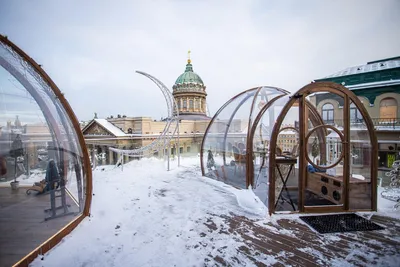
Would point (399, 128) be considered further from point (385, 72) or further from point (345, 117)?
point (345, 117)

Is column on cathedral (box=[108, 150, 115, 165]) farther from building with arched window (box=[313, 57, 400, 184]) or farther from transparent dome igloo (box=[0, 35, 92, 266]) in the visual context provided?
building with arched window (box=[313, 57, 400, 184])

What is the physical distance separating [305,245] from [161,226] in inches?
123

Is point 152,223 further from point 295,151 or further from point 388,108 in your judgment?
point 388,108

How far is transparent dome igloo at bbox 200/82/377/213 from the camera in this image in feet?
16.5

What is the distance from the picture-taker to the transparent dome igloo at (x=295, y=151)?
502cm

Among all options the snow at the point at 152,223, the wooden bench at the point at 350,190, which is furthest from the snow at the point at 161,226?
the wooden bench at the point at 350,190

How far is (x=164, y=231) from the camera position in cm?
420

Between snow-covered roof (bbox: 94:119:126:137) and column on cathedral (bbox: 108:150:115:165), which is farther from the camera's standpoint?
snow-covered roof (bbox: 94:119:126:137)

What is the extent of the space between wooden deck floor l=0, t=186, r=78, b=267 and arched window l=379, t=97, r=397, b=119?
54.6 ft

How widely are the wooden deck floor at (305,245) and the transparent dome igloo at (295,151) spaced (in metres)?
0.83

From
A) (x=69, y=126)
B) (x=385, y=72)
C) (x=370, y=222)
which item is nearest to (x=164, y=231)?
(x=69, y=126)

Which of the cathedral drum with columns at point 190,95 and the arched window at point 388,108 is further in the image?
the cathedral drum with columns at point 190,95

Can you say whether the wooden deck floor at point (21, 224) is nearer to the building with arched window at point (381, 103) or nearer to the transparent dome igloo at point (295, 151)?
the transparent dome igloo at point (295, 151)

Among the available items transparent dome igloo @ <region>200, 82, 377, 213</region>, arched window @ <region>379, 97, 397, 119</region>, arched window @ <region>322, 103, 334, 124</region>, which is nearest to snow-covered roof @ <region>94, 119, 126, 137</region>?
transparent dome igloo @ <region>200, 82, 377, 213</region>
